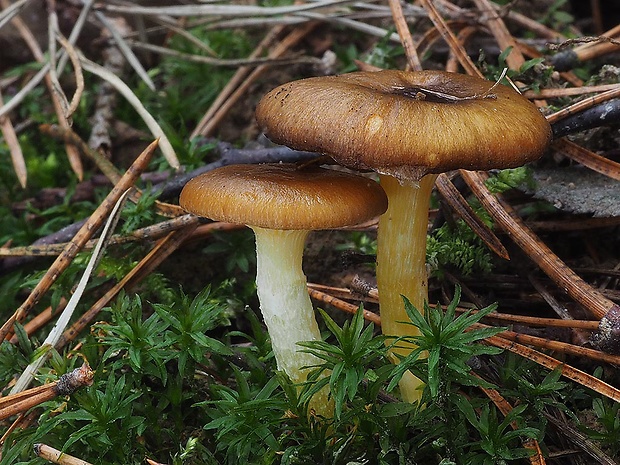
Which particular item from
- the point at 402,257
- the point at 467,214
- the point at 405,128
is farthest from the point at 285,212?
the point at 467,214

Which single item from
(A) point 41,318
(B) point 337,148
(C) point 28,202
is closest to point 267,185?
(B) point 337,148

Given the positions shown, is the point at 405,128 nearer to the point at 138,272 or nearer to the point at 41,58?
the point at 138,272

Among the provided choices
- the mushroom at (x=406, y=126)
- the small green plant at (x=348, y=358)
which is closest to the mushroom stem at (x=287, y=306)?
the small green plant at (x=348, y=358)

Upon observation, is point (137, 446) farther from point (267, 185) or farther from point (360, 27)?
point (360, 27)

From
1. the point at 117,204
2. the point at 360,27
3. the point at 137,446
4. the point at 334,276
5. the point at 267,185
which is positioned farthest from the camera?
the point at 360,27

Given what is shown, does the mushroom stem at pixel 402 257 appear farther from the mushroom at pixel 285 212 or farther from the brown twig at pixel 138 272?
the brown twig at pixel 138 272

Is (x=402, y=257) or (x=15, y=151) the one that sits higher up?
(x=15, y=151)
